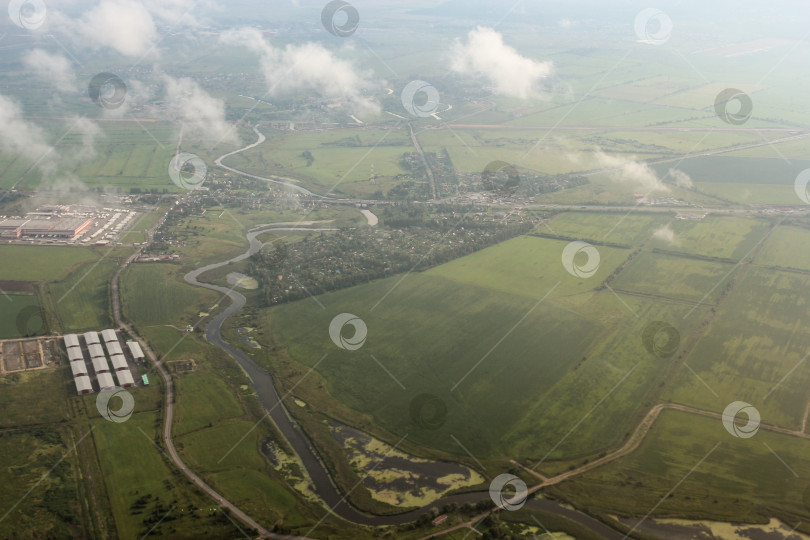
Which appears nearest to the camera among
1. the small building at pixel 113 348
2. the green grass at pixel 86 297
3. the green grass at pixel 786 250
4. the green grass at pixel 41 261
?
the small building at pixel 113 348

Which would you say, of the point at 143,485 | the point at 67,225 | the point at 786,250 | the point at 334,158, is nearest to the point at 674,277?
the point at 786,250

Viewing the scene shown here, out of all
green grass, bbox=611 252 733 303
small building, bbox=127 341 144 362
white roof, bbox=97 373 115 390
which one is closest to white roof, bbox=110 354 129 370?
small building, bbox=127 341 144 362

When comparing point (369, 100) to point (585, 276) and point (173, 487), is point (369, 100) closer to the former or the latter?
point (585, 276)

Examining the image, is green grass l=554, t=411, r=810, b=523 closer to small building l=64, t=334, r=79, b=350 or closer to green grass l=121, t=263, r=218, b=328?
green grass l=121, t=263, r=218, b=328

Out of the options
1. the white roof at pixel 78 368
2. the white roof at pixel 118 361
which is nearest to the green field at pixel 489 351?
the white roof at pixel 118 361

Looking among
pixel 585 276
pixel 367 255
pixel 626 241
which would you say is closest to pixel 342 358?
pixel 367 255

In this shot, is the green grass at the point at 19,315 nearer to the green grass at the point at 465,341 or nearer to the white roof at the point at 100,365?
the white roof at the point at 100,365
